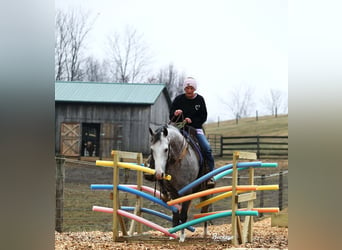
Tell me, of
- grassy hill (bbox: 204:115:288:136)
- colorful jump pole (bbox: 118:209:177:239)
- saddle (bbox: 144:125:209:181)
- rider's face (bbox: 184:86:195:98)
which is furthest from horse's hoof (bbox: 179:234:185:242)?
grassy hill (bbox: 204:115:288:136)

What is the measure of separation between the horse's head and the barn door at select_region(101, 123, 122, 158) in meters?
1.27

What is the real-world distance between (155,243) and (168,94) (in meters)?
1.37

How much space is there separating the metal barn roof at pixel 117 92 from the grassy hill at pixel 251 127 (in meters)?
0.61

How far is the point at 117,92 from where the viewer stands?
5.52m

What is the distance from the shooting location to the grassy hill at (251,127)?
5598 mm

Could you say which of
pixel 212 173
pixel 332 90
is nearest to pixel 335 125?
pixel 332 90

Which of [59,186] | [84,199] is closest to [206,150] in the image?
[59,186]

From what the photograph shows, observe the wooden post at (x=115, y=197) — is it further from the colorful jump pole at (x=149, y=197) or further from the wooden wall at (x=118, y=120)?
the wooden wall at (x=118, y=120)

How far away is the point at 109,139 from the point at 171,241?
1456mm

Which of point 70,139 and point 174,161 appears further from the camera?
point 70,139

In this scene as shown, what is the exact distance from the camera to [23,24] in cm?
293

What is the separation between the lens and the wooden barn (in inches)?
209

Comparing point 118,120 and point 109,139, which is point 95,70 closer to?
point 118,120

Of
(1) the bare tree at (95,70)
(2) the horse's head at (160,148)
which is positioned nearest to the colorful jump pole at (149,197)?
(2) the horse's head at (160,148)
